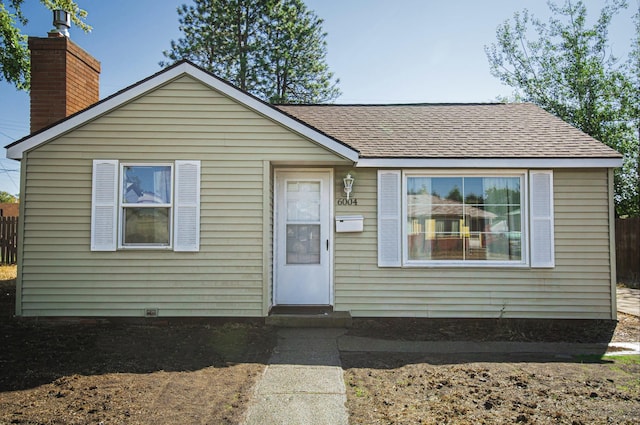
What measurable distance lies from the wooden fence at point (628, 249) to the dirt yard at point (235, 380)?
8.87 meters

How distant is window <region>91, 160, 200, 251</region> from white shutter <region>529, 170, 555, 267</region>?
5483 mm

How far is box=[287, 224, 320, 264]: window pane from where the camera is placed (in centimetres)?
778

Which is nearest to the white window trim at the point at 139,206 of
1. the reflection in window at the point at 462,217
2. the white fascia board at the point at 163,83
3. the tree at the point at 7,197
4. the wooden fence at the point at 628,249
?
the white fascia board at the point at 163,83

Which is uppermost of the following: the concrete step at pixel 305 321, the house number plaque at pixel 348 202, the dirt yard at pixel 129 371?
the house number plaque at pixel 348 202

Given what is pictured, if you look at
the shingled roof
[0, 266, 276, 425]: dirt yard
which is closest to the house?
[0, 266, 276, 425]: dirt yard

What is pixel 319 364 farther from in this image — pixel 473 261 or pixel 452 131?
pixel 452 131

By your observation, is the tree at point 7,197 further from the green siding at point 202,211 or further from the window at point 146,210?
the window at point 146,210

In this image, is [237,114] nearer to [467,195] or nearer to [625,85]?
[467,195]

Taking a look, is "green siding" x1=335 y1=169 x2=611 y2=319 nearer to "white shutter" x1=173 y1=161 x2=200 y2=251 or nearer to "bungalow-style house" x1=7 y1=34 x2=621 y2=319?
"bungalow-style house" x1=7 y1=34 x2=621 y2=319

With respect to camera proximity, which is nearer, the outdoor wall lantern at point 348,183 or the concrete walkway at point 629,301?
the outdoor wall lantern at point 348,183

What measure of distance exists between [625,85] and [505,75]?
18.2 ft

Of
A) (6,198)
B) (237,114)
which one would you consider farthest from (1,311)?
(6,198)

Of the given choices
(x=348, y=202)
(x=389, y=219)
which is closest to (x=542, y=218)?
(x=389, y=219)

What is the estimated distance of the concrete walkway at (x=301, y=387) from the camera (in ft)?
12.4
